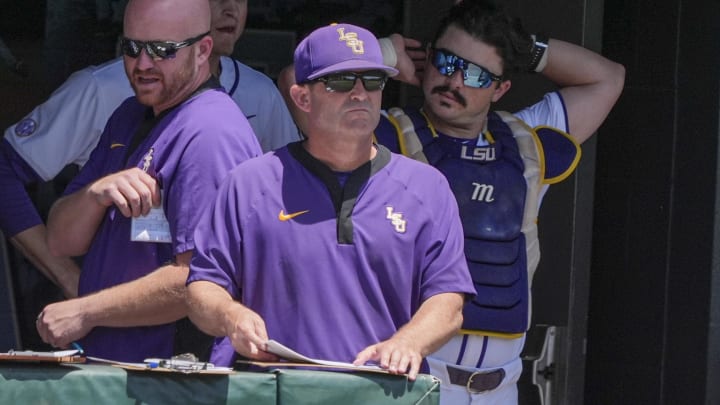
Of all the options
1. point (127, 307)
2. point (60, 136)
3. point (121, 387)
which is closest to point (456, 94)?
point (60, 136)

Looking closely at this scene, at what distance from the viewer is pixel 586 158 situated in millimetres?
5977

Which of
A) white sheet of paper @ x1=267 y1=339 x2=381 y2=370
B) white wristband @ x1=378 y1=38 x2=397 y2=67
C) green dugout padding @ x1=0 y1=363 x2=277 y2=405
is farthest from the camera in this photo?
white wristband @ x1=378 y1=38 x2=397 y2=67

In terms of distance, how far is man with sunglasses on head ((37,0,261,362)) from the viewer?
369 cm

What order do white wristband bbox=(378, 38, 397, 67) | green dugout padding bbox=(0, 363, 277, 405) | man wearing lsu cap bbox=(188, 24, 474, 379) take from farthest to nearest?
white wristband bbox=(378, 38, 397, 67) → man wearing lsu cap bbox=(188, 24, 474, 379) → green dugout padding bbox=(0, 363, 277, 405)

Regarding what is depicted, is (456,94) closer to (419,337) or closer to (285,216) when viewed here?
(285,216)

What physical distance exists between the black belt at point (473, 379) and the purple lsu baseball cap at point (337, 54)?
1.21m

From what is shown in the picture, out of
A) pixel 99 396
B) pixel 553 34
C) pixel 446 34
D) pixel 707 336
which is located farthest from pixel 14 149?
pixel 707 336

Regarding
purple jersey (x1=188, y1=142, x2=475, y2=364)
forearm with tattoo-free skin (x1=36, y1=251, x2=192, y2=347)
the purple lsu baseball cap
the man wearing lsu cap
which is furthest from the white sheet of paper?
the purple lsu baseball cap

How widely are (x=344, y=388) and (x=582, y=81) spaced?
226cm

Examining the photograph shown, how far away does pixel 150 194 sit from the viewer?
3682 millimetres

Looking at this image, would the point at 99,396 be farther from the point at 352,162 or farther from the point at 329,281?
the point at 352,162

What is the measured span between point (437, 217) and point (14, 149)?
169 centimetres

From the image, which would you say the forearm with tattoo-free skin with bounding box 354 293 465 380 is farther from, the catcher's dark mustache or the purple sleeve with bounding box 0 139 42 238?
the purple sleeve with bounding box 0 139 42 238

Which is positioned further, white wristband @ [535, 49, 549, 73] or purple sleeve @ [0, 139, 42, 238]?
white wristband @ [535, 49, 549, 73]
